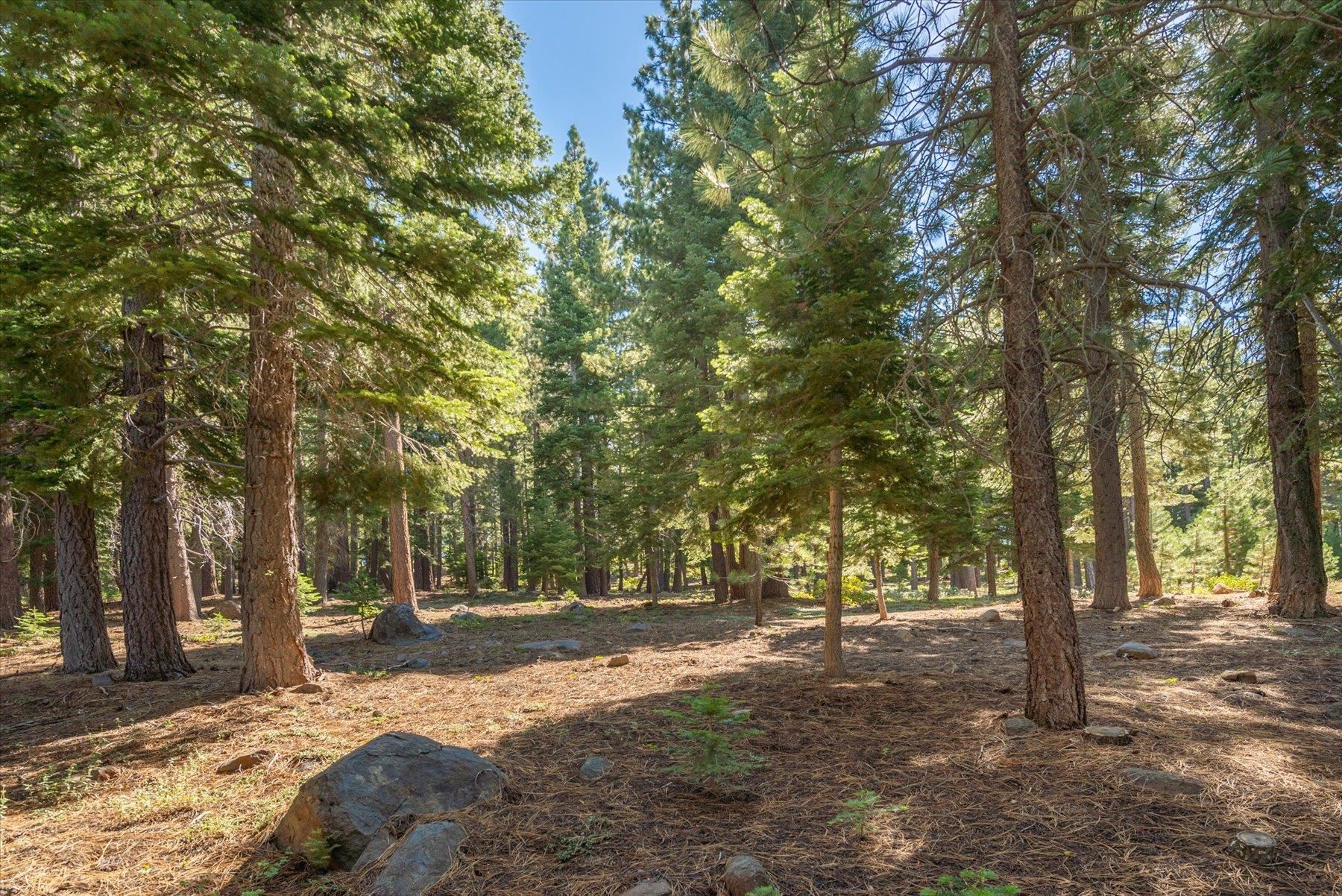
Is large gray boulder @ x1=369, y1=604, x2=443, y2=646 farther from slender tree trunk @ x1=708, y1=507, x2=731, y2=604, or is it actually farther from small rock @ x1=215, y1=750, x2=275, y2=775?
slender tree trunk @ x1=708, y1=507, x2=731, y2=604

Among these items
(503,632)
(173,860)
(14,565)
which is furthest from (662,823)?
(14,565)

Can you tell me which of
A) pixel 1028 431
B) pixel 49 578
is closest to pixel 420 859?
pixel 1028 431

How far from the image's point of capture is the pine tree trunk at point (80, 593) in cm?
860

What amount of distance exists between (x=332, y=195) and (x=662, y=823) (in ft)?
19.5

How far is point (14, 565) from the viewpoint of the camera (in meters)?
14.8

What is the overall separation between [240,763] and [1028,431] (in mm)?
6392

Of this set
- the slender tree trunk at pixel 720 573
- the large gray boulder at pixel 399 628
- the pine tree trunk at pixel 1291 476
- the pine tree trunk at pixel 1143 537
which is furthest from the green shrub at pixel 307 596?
the pine tree trunk at pixel 1143 537

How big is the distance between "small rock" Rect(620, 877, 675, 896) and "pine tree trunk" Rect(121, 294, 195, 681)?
7926 millimetres

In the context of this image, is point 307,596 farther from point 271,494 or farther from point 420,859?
point 420,859

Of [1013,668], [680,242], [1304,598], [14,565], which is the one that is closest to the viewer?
[1013,668]

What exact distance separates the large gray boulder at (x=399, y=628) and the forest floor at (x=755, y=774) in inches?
124

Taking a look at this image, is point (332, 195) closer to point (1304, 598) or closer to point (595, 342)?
point (1304, 598)

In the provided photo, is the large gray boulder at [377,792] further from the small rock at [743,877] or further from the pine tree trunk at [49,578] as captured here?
the pine tree trunk at [49,578]

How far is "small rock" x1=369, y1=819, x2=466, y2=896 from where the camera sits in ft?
10.4
